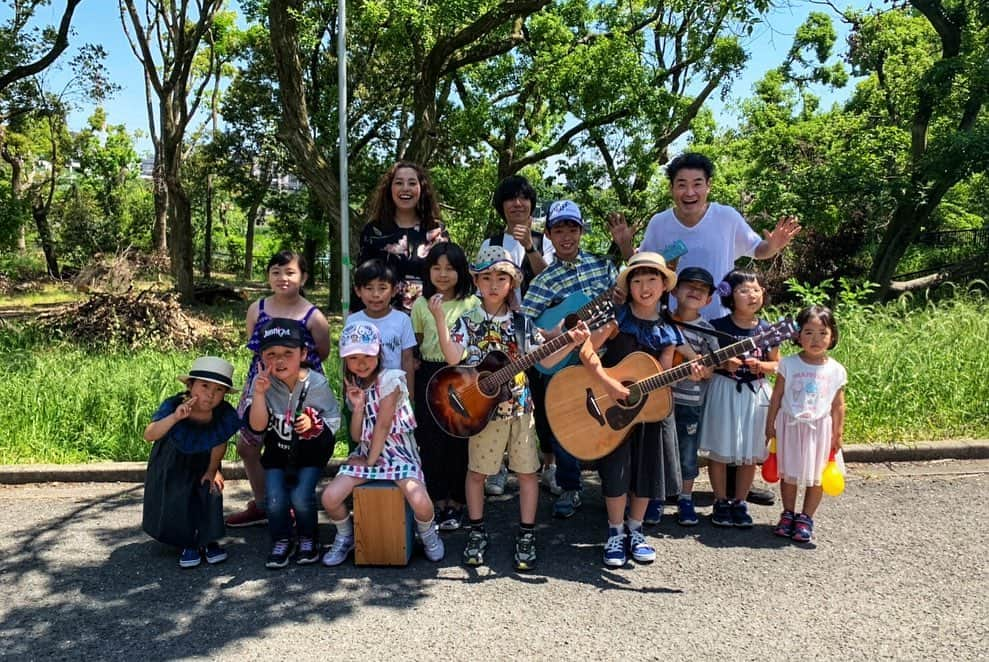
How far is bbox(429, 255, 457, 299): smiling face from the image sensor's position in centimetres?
384

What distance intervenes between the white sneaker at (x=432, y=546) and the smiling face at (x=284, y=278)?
5.27 feet

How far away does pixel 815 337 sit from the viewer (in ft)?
12.7

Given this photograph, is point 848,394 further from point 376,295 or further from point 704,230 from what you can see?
point 376,295

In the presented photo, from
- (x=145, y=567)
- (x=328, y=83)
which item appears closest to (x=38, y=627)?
(x=145, y=567)

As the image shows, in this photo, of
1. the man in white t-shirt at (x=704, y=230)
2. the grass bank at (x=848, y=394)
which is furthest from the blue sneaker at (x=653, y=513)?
the grass bank at (x=848, y=394)

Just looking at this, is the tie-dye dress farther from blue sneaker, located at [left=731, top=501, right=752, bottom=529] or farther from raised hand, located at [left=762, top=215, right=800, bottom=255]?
raised hand, located at [left=762, top=215, right=800, bottom=255]

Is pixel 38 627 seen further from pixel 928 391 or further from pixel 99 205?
pixel 99 205

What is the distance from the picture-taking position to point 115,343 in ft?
29.2

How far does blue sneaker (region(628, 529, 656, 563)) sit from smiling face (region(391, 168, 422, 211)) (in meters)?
2.43

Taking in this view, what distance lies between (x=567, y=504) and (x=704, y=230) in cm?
197

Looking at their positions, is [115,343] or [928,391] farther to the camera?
[115,343]

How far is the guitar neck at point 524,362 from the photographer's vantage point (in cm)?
350

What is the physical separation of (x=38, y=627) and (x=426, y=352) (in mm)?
2298

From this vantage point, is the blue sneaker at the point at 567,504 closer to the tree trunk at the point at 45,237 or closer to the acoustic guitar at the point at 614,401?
the acoustic guitar at the point at 614,401
